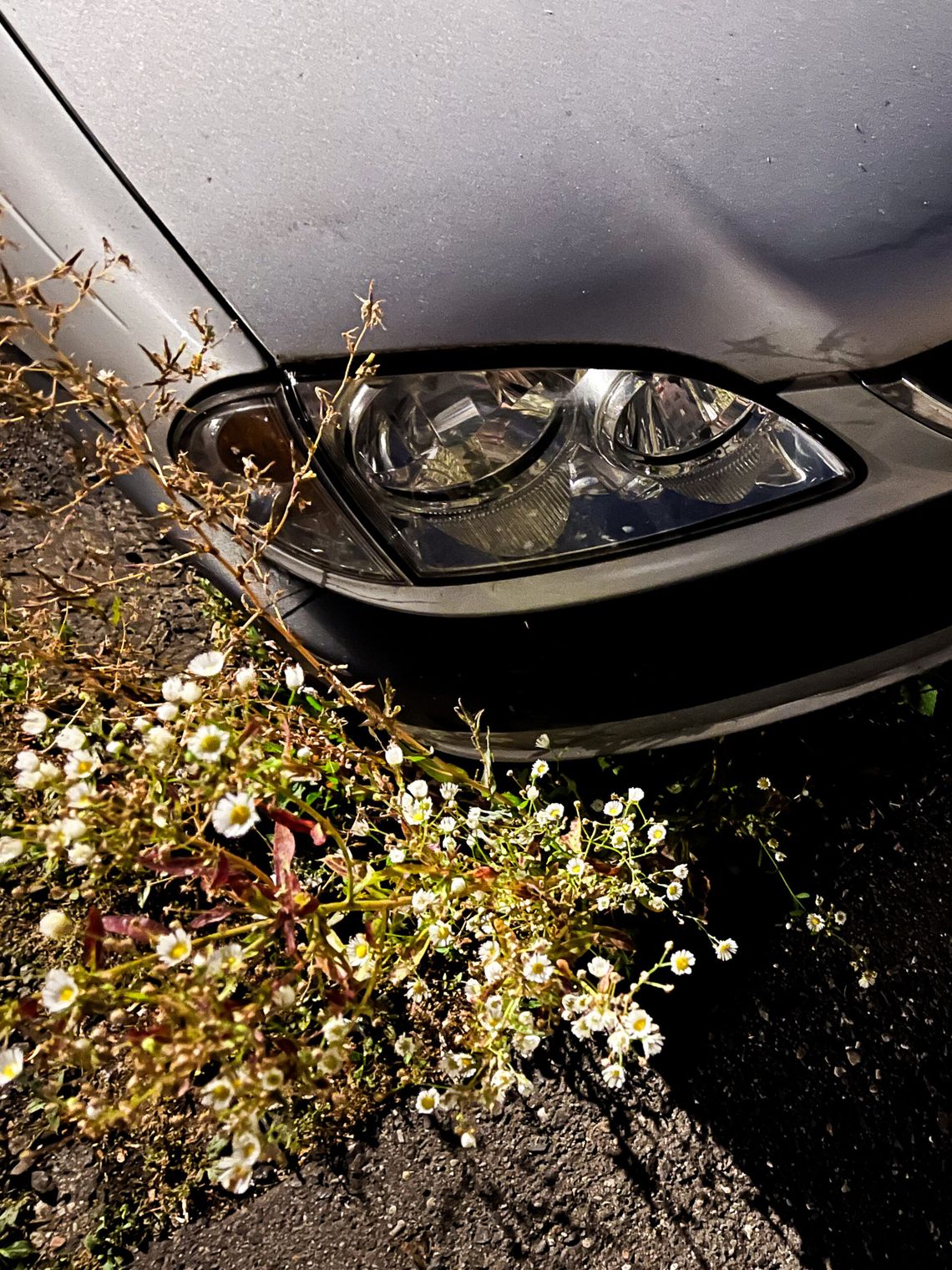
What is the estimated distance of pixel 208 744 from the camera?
120 centimetres

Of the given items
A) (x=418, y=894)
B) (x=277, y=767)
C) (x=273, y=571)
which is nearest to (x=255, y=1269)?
(x=418, y=894)

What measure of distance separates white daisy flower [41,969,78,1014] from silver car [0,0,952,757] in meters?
0.69

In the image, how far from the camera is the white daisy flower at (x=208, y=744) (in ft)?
3.92

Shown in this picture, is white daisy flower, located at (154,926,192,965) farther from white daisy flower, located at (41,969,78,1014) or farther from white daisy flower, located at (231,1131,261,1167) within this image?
white daisy flower, located at (231,1131,261,1167)

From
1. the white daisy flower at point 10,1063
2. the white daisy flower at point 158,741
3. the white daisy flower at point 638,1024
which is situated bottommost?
the white daisy flower at point 638,1024

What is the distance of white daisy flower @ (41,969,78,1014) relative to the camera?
3.82 ft

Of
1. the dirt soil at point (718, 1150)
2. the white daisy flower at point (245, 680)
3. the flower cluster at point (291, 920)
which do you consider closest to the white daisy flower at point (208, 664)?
the flower cluster at point (291, 920)

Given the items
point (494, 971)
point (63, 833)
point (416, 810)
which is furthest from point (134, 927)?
point (494, 971)

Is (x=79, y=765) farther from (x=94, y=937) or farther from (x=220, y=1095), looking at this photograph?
(x=220, y=1095)

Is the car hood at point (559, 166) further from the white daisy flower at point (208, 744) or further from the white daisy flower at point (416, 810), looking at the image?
the white daisy flower at point (416, 810)

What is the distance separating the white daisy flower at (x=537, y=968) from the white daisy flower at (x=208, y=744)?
62cm

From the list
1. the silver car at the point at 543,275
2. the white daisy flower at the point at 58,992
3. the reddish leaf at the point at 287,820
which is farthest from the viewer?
the reddish leaf at the point at 287,820

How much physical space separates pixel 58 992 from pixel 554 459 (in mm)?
948

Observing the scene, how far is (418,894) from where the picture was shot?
4.98 feet
